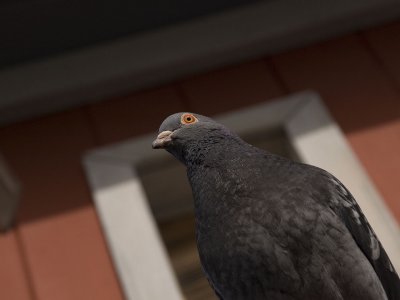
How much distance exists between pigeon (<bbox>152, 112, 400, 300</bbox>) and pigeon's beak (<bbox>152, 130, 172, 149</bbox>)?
0.02m

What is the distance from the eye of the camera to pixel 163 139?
1.39 meters

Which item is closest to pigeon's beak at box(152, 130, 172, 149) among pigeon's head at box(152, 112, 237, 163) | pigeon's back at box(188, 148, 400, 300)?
pigeon's head at box(152, 112, 237, 163)

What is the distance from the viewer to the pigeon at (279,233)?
1.12 meters

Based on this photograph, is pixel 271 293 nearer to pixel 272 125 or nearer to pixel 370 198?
pixel 370 198

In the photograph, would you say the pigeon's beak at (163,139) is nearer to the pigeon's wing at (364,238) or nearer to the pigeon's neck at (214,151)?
the pigeon's neck at (214,151)

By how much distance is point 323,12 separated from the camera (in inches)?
114

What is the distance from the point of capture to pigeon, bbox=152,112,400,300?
112 centimetres

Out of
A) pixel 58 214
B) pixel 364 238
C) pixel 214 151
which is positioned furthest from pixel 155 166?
pixel 364 238

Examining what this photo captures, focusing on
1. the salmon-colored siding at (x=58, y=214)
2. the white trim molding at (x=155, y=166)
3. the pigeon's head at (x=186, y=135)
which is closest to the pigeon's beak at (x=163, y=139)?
the pigeon's head at (x=186, y=135)

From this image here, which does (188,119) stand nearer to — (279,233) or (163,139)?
(163,139)

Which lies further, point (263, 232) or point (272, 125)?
point (272, 125)

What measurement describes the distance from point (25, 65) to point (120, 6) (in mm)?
565

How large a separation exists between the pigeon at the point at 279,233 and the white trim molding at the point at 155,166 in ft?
3.40

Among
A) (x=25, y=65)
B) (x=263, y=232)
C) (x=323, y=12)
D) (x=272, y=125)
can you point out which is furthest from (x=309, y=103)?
(x=263, y=232)
